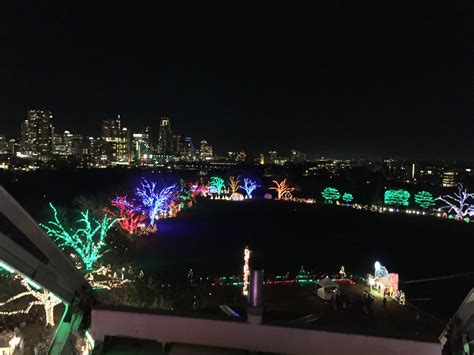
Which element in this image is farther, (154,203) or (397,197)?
(397,197)

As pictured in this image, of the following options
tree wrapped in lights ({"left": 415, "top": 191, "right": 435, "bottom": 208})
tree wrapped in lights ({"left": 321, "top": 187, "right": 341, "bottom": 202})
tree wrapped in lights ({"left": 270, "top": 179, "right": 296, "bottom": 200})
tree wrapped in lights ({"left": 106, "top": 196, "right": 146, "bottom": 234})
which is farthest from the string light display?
tree wrapped in lights ({"left": 321, "top": 187, "right": 341, "bottom": 202})

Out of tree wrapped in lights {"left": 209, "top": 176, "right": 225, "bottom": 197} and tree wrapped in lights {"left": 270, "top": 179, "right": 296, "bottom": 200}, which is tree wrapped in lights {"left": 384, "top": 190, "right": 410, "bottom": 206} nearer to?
tree wrapped in lights {"left": 270, "top": 179, "right": 296, "bottom": 200}

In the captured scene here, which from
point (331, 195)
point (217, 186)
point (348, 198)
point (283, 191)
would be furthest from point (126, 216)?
point (217, 186)

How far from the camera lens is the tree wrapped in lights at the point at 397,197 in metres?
45.8

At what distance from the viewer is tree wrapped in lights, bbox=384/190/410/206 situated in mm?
45781

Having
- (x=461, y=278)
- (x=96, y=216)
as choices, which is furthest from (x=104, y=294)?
(x=461, y=278)

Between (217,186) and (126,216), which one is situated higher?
(126,216)

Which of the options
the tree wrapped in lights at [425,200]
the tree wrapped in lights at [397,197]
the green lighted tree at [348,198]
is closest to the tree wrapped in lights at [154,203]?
the green lighted tree at [348,198]

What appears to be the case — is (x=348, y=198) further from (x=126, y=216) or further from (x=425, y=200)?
(x=126, y=216)

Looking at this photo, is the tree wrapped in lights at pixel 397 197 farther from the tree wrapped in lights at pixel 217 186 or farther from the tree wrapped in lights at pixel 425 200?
the tree wrapped in lights at pixel 217 186

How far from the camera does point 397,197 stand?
46.3m

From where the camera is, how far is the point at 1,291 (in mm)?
10836

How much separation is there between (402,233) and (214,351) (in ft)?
89.7

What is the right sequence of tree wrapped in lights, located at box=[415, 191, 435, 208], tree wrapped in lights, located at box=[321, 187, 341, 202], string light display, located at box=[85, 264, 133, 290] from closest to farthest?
1. string light display, located at box=[85, 264, 133, 290]
2. tree wrapped in lights, located at box=[415, 191, 435, 208]
3. tree wrapped in lights, located at box=[321, 187, 341, 202]
